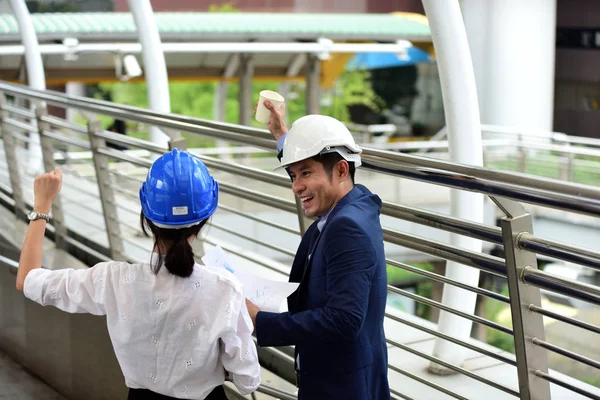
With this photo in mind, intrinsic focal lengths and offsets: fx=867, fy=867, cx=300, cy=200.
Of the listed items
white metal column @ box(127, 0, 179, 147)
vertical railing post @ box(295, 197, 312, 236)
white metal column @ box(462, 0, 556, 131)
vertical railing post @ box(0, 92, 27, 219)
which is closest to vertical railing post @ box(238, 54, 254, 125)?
white metal column @ box(462, 0, 556, 131)

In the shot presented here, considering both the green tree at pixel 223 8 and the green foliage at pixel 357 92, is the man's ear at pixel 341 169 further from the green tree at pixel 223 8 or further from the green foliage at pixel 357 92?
the green foliage at pixel 357 92

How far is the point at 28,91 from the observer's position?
544 centimetres

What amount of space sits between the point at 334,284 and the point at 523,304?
0.74 m

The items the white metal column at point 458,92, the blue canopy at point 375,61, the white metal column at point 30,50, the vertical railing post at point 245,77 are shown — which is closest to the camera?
the white metal column at point 458,92

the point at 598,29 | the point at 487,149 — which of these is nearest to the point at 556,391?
the point at 487,149

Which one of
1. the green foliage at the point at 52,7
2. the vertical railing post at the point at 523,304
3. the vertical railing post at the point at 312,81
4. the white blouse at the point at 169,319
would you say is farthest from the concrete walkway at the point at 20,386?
the green foliage at the point at 52,7

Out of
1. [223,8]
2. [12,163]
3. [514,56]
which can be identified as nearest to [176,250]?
[12,163]

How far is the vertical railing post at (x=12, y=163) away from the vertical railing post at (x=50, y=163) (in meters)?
0.49

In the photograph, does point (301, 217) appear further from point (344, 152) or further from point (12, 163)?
point (12, 163)

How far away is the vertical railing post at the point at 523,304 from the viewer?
2490 millimetres

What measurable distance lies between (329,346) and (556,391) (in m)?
1.94

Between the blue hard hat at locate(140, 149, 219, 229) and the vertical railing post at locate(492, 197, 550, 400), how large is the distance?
831mm

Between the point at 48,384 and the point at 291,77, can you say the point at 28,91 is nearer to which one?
the point at 48,384

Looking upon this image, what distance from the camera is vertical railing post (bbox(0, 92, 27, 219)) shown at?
6.07 metres
